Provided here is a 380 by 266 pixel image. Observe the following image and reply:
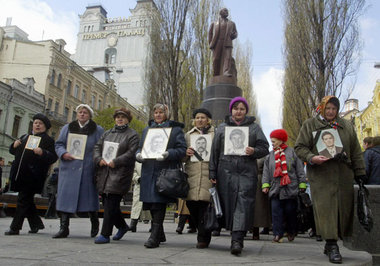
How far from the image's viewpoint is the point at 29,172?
5258 millimetres

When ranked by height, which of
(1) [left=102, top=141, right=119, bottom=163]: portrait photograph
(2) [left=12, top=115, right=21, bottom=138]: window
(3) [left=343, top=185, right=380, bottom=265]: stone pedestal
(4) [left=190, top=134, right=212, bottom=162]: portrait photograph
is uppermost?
(2) [left=12, top=115, right=21, bottom=138]: window

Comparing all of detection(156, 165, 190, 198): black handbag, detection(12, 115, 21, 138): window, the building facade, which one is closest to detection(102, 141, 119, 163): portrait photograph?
detection(156, 165, 190, 198): black handbag

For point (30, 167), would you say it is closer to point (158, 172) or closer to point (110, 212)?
point (110, 212)

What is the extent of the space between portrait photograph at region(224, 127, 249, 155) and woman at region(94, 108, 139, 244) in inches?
48.5

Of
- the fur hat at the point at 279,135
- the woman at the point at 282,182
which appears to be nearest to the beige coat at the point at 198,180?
the woman at the point at 282,182

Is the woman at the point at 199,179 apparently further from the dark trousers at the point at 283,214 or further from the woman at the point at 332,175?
the dark trousers at the point at 283,214

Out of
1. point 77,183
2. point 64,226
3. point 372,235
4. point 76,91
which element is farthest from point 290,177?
point 76,91

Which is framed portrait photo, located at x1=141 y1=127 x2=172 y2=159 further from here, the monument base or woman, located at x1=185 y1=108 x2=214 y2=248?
the monument base

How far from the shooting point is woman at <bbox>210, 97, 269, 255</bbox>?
12.9 feet

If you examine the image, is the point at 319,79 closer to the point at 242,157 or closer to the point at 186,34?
the point at 186,34

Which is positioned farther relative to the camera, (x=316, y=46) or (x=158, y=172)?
(x=316, y=46)

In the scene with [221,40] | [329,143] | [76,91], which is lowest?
[329,143]

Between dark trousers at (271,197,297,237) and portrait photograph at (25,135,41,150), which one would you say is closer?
portrait photograph at (25,135,41,150)

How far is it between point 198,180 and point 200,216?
447 mm
